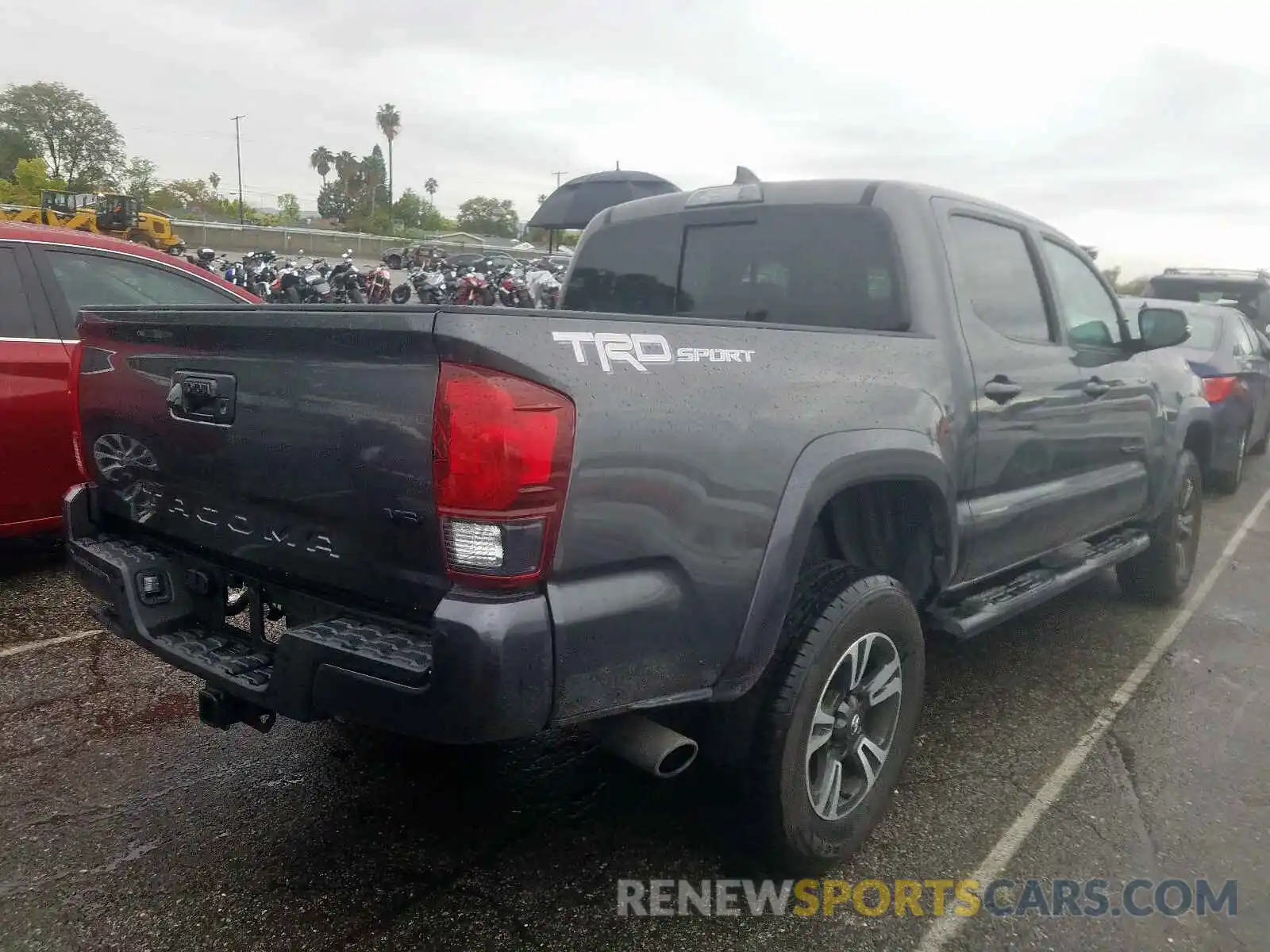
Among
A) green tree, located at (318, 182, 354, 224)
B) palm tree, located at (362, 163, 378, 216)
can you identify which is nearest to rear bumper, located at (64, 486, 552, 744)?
green tree, located at (318, 182, 354, 224)

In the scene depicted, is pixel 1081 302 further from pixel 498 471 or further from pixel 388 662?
pixel 388 662

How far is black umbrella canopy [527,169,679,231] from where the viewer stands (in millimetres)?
12898

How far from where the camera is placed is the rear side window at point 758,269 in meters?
3.12

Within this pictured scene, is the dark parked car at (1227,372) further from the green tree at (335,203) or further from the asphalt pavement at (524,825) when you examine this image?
the green tree at (335,203)

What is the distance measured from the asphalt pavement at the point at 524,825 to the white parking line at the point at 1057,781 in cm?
1

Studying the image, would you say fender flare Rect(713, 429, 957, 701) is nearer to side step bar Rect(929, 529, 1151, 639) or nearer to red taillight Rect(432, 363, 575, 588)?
red taillight Rect(432, 363, 575, 588)

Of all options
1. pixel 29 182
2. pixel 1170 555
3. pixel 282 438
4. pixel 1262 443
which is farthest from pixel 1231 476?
pixel 29 182

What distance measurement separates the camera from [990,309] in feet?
11.1

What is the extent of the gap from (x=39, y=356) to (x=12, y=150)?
74102mm

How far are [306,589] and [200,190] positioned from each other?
9105 cm

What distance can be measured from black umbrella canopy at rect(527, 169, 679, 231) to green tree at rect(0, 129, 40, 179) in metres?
64.3

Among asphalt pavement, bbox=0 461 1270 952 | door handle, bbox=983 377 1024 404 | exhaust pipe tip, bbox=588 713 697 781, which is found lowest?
asphalt pavement, bbox=0 461 1270 952

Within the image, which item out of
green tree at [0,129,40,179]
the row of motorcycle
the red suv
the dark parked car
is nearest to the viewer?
the red suv

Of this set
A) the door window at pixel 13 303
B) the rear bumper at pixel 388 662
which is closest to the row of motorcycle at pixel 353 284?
the door window at pixel 13 303
